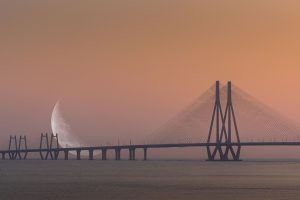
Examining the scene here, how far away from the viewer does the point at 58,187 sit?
2479 inches

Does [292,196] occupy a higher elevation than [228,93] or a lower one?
lower

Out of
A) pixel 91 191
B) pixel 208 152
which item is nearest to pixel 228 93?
pixel 208 152

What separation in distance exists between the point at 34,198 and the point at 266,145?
73.2m

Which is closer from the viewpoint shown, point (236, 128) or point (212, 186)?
point (212, 186)

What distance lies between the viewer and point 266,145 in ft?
400

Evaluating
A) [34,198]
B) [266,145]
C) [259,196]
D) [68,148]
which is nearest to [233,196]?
[259,196]

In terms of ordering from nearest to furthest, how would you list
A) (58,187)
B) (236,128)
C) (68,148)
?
(58,187) → (236,128) → (68,148)

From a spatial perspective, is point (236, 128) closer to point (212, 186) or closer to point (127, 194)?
point (212, 186)

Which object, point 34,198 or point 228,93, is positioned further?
point 228,93

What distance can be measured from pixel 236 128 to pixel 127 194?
57789 millimetres

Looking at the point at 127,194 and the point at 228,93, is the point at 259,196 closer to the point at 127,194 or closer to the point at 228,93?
the point at 127,194

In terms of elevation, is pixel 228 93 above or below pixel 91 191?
above

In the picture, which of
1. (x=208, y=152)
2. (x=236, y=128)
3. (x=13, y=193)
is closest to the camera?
(x=13, y=193)

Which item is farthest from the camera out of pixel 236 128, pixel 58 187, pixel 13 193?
pixel 236 128
